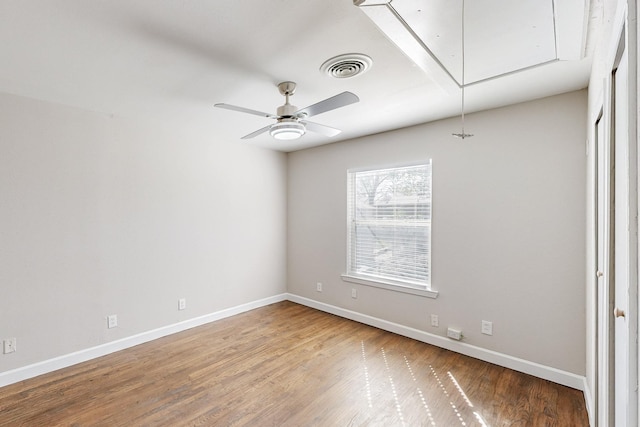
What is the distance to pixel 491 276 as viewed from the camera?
9.21 ft

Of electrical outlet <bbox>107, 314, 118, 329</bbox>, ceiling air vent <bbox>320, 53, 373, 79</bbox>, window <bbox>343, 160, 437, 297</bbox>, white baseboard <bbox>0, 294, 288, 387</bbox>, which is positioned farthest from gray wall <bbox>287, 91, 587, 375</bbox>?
electrical outlet <bbox>107, 314, 118, 329</bbox>

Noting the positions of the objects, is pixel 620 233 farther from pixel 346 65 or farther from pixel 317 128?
pixel 317 128

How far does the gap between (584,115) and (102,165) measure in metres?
4.33

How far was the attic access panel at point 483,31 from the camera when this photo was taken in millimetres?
1384

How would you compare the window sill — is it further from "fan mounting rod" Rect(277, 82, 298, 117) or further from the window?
"fan mounting rod" Rect(277, 82, 298, 117)

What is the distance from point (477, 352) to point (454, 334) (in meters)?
0.24

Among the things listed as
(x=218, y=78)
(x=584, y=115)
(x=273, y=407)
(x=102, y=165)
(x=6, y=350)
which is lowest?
(x=273, y=407)

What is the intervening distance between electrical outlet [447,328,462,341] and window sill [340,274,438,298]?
0.36 metres

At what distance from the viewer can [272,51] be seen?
1851mm

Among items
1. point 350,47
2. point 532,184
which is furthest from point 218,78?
point 532,184

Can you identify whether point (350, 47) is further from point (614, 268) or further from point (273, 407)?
point (273, 407)

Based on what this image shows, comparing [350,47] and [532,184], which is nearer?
[350,47]

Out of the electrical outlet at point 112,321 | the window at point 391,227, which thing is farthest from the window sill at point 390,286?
the electrical outlet at point 112,321

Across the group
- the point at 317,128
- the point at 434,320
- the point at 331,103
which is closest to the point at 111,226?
the point at 317,128
